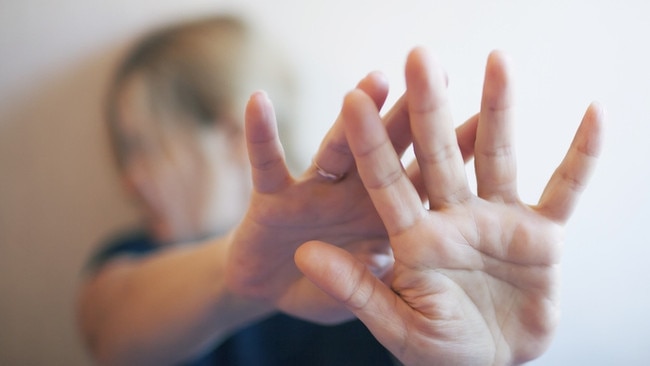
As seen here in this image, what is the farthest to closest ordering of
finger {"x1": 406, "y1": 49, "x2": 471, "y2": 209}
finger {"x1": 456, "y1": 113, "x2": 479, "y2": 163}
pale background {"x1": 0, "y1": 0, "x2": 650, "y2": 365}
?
1. pale background {"x1": 0, "y1": 0, "x2": 650, "y2": 365}
2. finger {"x1": 456, "y1": 113, "x2": 479, "y2": 163}
3. finger {"x1": 406, "y1": 49, "x2": 471, "y2": 209}

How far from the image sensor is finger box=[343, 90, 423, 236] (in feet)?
1.23

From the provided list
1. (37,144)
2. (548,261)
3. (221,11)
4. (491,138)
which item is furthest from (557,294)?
(37,144)

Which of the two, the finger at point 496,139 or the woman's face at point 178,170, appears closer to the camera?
the finger at point 496,139

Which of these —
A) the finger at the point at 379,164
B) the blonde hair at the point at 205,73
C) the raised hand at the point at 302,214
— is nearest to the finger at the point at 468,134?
the raised hand at the point at 302,214

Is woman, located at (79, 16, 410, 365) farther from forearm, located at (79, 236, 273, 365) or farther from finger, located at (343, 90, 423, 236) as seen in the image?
finger, located at (343, 90, 423, 236)

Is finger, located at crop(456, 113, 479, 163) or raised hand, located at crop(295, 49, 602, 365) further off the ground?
finger, located at crop(456, 113, 479, 163)

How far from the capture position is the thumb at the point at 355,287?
1.38 feet

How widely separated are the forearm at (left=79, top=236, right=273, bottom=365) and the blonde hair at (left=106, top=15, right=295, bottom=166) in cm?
16

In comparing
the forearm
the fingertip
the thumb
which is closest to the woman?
the forearm

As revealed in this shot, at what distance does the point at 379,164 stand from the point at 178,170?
360 millimetres

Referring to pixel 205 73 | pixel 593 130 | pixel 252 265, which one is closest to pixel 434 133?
pixel 593 130

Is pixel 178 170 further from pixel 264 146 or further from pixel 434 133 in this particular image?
pixel 434 133

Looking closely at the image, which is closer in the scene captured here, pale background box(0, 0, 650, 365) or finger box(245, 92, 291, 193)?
finger box(245, 92, 291, 193)

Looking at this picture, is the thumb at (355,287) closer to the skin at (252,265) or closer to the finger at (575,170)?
the skin at (252,265)
